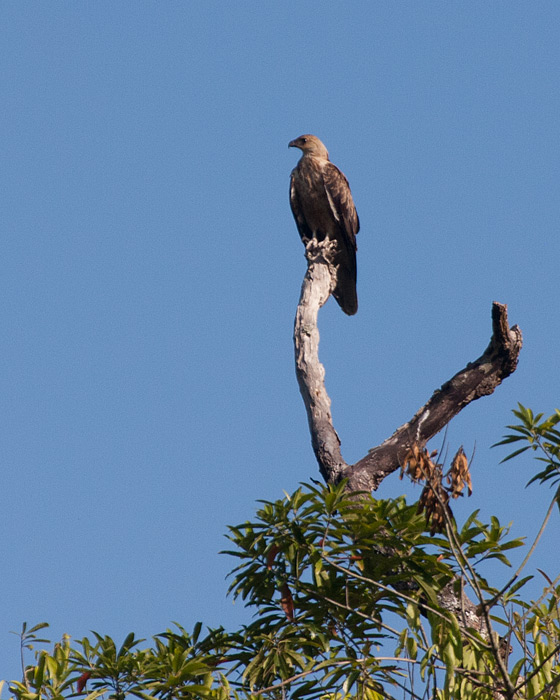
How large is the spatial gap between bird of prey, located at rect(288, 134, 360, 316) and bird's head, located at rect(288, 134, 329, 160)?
29 cm

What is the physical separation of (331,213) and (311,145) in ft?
4.85

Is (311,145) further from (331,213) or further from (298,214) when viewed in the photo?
(331,213)

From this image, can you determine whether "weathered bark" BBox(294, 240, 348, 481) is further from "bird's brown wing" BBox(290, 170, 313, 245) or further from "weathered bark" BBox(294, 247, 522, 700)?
"bird's brown wing" BBox(290, 170, 313, 245)

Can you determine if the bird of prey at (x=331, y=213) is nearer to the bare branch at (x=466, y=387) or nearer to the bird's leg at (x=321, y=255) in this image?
the bird's leg at (x=321, y=255)

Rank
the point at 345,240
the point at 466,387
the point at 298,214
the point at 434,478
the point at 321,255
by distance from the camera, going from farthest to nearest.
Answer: the point at 298,214 < the point at 345,240 < the point at 321,255 < the point at 466,387 < the point at 434,478

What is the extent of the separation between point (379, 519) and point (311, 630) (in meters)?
0.64

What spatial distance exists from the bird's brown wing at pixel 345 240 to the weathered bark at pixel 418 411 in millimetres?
3724

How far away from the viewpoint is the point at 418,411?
5902 millimetres

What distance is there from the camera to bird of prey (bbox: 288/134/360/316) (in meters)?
9.85

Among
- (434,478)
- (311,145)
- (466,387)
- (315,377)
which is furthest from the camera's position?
(311,145)

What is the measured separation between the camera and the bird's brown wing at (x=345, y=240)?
9828 mm

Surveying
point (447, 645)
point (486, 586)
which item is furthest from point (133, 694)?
point (486, 586)

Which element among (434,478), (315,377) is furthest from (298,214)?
(434,478)

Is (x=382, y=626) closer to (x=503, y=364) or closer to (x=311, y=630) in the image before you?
(x=311, y=630)
